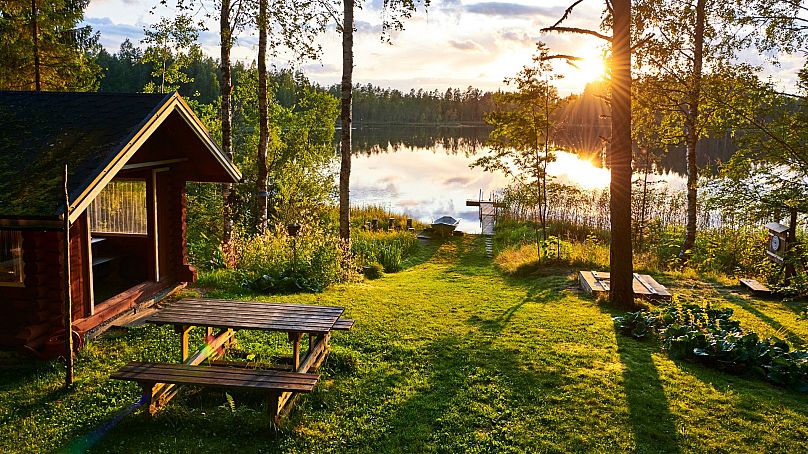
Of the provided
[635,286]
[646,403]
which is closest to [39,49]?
[635,286]

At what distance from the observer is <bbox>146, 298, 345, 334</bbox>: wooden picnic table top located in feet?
19.4

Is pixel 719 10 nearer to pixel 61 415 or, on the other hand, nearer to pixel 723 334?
pixel 723 334

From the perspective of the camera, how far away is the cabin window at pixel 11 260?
702 centimetres

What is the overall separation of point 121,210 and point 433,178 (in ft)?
115

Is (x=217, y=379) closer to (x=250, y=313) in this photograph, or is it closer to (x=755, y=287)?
(x=250, y=313)

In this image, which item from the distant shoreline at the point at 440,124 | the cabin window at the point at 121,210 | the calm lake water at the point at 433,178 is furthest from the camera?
the distant shoreline at the point at 440,124

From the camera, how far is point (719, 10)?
48.3 ft

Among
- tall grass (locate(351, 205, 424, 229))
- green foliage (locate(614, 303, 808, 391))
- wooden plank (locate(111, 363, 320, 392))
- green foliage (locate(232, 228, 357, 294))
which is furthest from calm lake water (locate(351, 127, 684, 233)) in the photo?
wooden plank (locate(111, 363, 320, 392))

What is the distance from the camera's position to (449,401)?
616 cm

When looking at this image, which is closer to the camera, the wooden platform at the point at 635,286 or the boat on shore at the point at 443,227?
the wooden platform at the point at 635,286

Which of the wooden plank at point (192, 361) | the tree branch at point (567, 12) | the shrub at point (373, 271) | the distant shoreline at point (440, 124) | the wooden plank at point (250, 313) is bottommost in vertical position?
the shrub at point (373, 271)

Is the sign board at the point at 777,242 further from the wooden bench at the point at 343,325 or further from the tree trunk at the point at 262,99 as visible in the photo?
the tree trunk at the point at 262,99

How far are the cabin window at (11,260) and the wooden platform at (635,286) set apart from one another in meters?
9.23

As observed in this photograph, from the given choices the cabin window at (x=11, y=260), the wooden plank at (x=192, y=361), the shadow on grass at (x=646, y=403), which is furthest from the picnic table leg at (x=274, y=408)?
the cabin window at (x=11, y=260)
